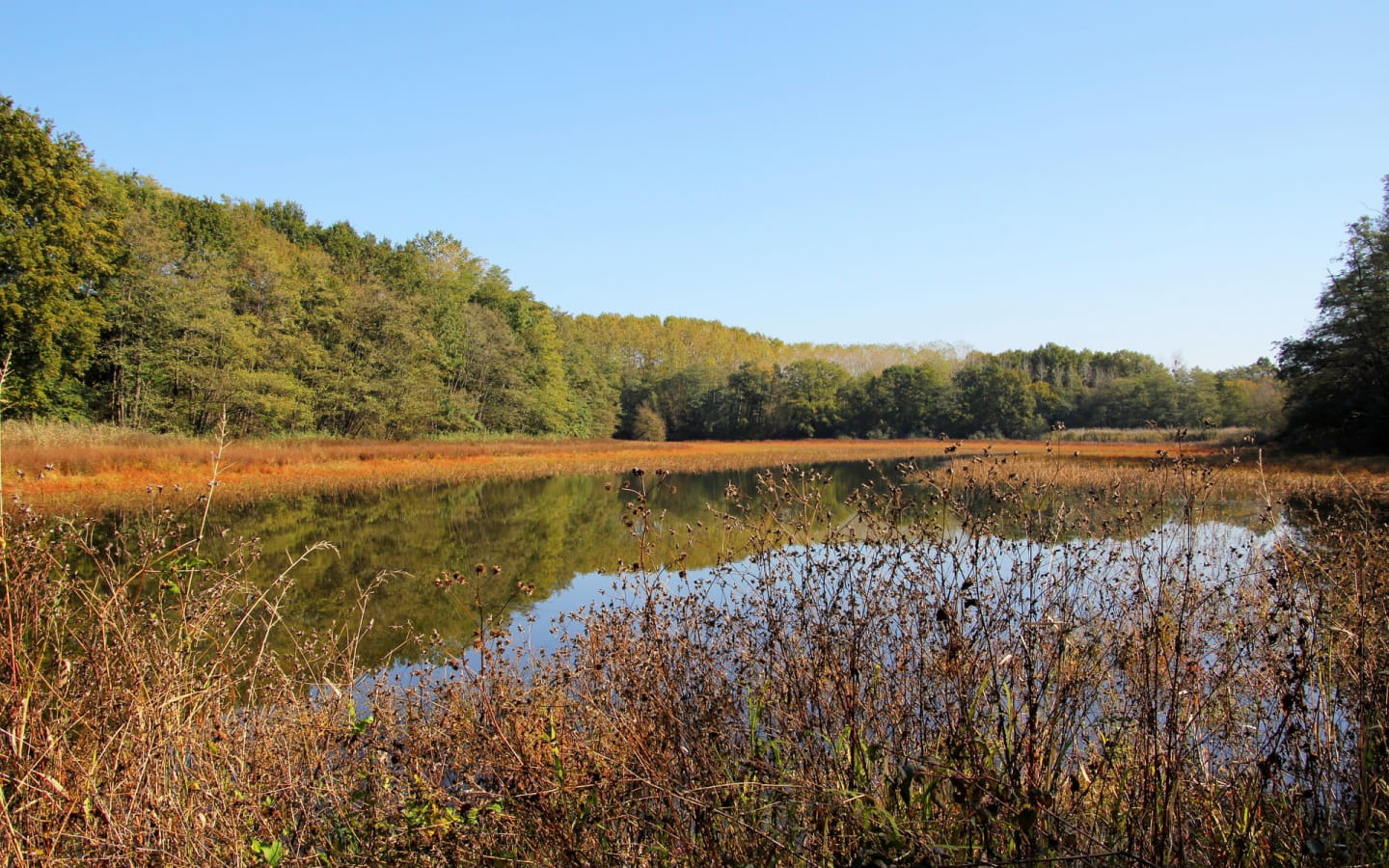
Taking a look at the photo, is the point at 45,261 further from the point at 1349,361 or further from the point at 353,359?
the point at 1349,361

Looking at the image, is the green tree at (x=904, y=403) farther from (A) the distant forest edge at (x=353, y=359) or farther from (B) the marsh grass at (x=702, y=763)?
(B) the marsh grass at (x=702, y=763)

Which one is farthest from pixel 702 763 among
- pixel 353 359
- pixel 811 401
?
pixel 811 401

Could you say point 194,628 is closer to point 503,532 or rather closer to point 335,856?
point 335,856

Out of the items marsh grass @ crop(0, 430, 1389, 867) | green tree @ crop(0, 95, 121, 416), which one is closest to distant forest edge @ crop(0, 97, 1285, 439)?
green tree @ crop(0, 95, 121, 416)

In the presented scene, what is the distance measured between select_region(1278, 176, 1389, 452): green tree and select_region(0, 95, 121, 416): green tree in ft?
146

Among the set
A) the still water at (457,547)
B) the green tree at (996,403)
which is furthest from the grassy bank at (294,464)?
the green tree at (996,403)

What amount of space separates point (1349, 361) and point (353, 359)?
43.6m

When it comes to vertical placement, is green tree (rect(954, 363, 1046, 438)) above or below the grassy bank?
above

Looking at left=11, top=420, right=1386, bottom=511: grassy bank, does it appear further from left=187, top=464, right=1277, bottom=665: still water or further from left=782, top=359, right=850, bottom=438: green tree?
left=782, top=359, right=850, bottom=438: green tree

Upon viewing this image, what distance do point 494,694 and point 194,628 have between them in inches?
47.5

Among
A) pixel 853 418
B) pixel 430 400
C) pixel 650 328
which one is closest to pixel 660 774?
pixel 430 400

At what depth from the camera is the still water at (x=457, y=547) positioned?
7.36 m

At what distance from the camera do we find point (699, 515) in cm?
1594

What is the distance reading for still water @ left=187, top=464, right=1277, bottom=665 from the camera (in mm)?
7363
